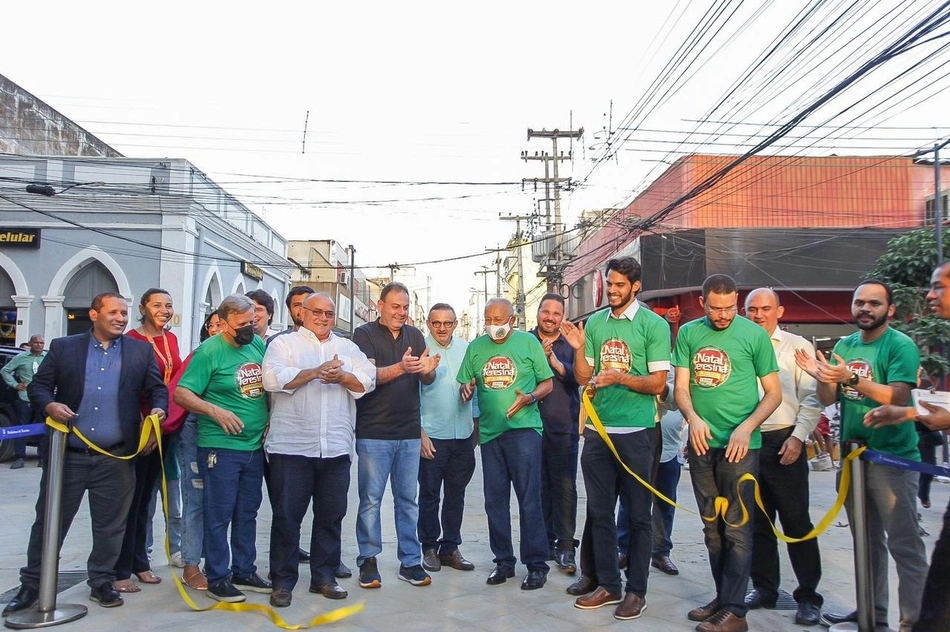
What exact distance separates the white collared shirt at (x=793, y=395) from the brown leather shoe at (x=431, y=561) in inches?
103

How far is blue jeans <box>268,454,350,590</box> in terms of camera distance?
16.3ft

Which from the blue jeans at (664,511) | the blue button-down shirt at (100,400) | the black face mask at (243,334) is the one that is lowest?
the blue jeans at (664,511)

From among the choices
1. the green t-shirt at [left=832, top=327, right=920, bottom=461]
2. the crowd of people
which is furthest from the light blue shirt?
the green t-shirt at [left=832, top=327, right=920, bottom=461]

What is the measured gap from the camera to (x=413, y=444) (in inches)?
222

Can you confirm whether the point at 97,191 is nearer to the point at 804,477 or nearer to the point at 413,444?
the point at 413,444

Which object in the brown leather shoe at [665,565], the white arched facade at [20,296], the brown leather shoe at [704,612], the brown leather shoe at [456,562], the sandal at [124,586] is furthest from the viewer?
the white arched facade at [20,296]

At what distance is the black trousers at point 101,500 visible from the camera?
15.7 feet

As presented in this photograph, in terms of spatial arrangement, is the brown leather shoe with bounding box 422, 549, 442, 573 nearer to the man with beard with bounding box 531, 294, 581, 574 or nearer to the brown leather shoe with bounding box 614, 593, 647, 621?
the man with beard with bounding box 531, 294, 581, 574

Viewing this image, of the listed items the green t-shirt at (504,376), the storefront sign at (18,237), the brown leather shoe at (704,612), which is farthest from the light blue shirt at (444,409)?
the storefront sign at (18,237)

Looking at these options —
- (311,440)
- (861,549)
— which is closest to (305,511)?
(311,440)

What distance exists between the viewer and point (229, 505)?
504 cm

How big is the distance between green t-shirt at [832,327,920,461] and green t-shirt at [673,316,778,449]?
416mm

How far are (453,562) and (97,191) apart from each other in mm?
19189

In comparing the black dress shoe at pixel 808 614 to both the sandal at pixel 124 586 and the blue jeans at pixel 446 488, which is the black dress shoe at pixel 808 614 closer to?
the blue jeans at pixel 446 488
